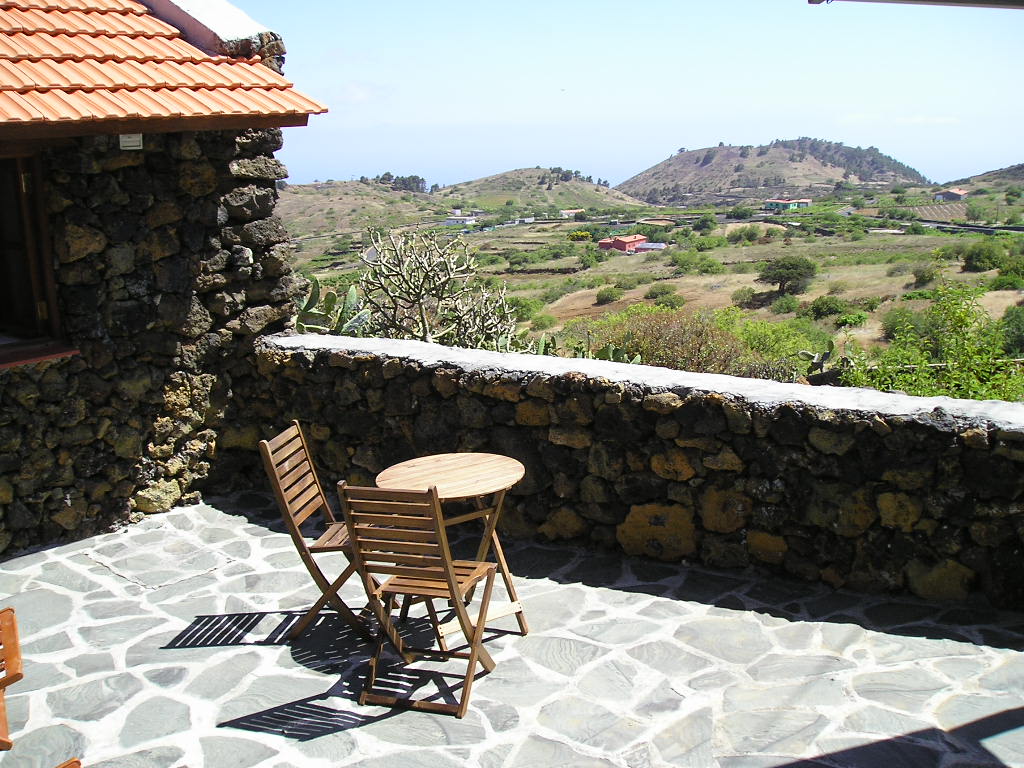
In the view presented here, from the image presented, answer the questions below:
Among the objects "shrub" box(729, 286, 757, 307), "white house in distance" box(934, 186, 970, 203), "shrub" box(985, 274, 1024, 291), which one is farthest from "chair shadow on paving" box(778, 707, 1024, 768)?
Result: "white house in distance" box(934, 186, 970, 203)

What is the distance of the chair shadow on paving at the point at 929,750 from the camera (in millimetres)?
3227

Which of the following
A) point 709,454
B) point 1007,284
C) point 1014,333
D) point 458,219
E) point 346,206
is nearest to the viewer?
point 709,454

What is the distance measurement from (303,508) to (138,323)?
2081 mm

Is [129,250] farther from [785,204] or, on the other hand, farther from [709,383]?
[785,204]

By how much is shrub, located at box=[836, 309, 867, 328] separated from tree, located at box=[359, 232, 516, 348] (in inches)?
604

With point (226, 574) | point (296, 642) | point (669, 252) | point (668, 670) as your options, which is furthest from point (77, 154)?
point (669, 252)

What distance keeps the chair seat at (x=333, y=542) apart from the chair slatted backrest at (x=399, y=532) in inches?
22.8

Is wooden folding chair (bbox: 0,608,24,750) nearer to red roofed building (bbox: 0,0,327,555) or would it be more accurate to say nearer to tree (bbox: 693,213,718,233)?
red roofed building (bbox: 0,0,327,555)

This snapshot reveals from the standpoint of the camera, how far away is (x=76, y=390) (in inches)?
220

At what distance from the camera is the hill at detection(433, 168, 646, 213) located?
72.6 m

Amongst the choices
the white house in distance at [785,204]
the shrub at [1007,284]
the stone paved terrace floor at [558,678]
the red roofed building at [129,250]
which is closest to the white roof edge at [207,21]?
the red roofed building at [129,250]

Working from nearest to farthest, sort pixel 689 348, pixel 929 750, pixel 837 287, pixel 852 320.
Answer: pixel 929 750 → pixel 689 348 → pixel 852 320 → pixel 837 287

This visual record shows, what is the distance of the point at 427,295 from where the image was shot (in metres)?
8.66

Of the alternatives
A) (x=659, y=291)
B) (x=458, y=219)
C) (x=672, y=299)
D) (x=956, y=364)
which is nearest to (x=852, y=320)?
(x=672, y=299)
